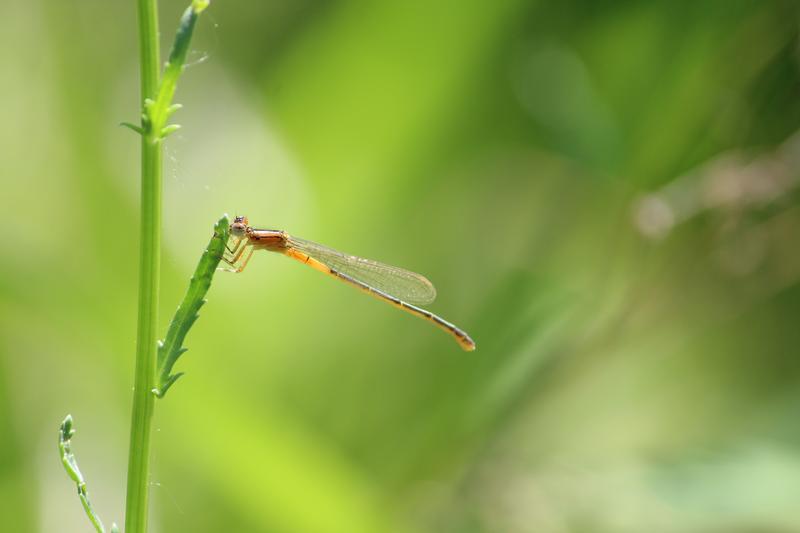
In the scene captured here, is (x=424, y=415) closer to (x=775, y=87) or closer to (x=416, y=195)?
(x=416, y=195)

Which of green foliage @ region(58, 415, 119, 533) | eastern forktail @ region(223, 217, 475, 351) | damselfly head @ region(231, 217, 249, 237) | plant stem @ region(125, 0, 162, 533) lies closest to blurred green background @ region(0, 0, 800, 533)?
eastern forktail @ region(223, 217, 475, 351)

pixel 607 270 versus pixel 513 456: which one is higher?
pixel 607 270

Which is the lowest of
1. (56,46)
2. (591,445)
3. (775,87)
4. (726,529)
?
(726,529)

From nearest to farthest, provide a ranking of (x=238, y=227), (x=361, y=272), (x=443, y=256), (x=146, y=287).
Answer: (x=146, y=287), (x=238, y=227), (x=361, y=272), (x=443, y=256)

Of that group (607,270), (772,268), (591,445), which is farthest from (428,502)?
(772,268)

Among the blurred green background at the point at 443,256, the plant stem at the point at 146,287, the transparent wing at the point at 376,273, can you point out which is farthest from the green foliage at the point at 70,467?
the blurred green background at the point at 443,256

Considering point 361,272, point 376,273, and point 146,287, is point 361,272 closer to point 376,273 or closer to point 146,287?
point 376,273

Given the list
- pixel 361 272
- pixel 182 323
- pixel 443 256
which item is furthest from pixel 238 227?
pixel 443 256
